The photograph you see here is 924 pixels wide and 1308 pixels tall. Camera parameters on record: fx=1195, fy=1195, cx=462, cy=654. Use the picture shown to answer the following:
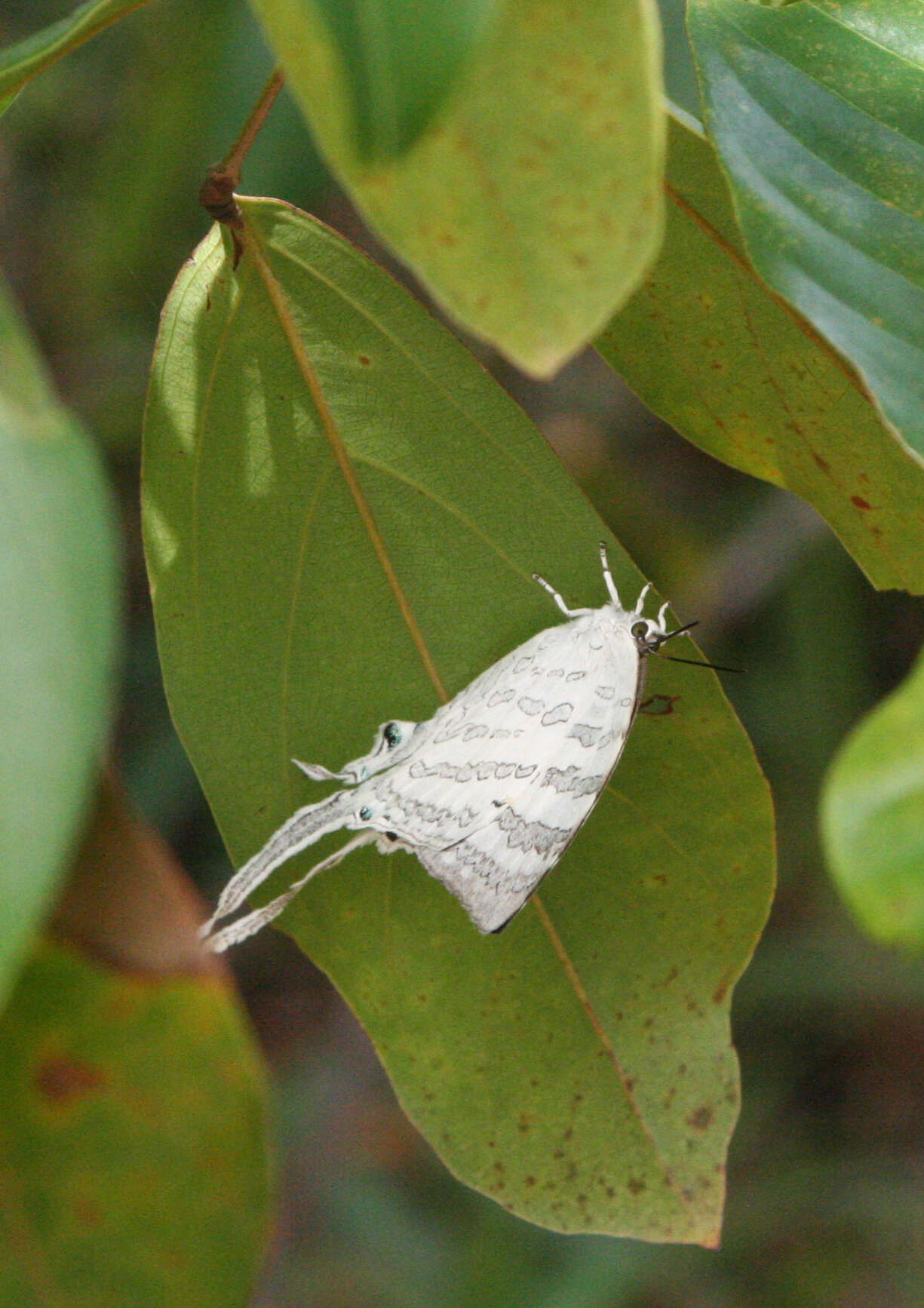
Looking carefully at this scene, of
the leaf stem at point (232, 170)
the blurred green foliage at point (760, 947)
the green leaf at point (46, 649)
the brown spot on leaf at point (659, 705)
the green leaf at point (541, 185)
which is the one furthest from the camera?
the blurred green foliage at point (760, 947)

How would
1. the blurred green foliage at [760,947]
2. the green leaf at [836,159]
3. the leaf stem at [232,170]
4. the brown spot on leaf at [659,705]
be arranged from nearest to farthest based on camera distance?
1. the green leaf at [836,159]
2. the leaf stem at [232,170]
3. the brown spot on leaf at [659,705]
4. the blurred green foliage at [760,947]

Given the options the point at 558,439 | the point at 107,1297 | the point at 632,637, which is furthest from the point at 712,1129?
the point at 558,439

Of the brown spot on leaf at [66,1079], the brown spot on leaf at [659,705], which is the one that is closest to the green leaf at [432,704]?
the brown spot on leaf at [659,705]

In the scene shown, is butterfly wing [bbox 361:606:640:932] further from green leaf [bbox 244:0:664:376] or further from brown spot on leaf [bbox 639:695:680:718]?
green leaf [bbox 244:0:664:376]

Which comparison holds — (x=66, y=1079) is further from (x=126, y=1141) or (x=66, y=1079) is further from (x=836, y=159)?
(x=836, y=159)

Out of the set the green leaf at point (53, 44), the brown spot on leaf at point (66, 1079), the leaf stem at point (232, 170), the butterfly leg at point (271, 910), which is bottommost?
the brown spot on leaf at point (66, 1079)

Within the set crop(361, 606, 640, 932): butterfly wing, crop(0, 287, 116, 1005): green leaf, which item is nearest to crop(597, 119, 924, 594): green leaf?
crop(361, 606, 640, 932): butterfly wing

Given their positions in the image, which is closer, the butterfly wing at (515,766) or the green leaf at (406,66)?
the green leaf at (406,66)

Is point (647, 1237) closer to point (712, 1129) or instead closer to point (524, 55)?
point (712, 1129)

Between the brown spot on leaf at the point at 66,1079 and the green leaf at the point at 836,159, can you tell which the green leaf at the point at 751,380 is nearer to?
the green leaf at the point at 836,159

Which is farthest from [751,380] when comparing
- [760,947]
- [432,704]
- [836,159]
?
[760,947]
